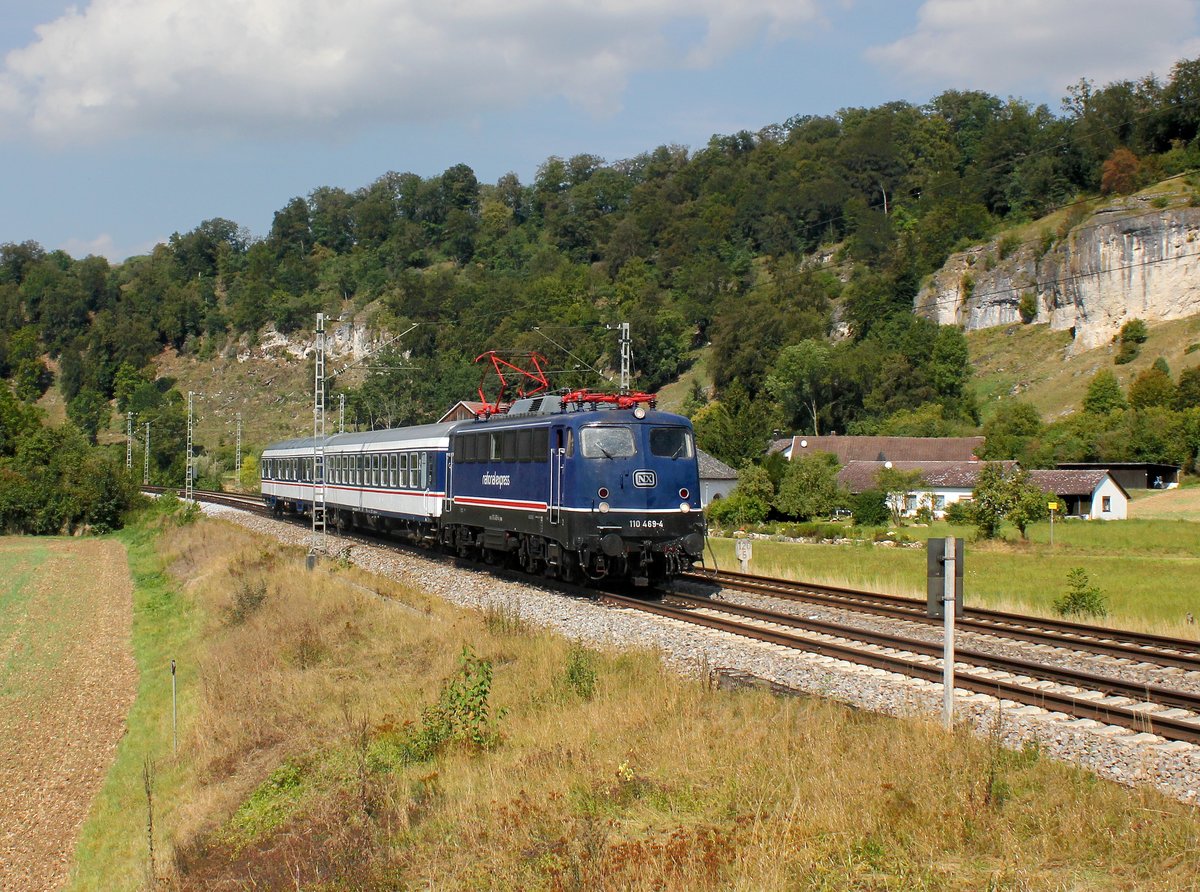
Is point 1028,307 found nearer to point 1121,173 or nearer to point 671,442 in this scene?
point 1121,173

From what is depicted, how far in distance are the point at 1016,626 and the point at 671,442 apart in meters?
7.19

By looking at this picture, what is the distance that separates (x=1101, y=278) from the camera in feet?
375

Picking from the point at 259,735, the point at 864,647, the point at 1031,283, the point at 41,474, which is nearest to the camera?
the point at 259,735

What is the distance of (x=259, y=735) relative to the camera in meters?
13.8

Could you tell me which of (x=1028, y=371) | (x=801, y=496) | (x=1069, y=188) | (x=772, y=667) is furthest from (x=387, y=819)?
(x=1069, y=188)

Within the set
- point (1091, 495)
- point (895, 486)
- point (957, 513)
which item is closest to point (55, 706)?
point (957, 513)

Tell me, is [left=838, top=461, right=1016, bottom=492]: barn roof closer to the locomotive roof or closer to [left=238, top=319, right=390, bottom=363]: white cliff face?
the locomotive roof

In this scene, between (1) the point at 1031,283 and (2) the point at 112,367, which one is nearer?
(1) the point at 1031,283

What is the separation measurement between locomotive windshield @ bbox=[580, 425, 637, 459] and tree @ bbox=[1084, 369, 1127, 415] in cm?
7896

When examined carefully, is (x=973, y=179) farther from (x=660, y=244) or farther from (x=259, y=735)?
(x=259, y=735)

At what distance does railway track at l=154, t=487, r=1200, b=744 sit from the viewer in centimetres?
1130

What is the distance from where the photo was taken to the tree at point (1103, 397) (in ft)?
296

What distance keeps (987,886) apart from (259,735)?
998 cm

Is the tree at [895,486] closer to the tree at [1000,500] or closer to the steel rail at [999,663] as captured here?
the tree at [1000,500]
